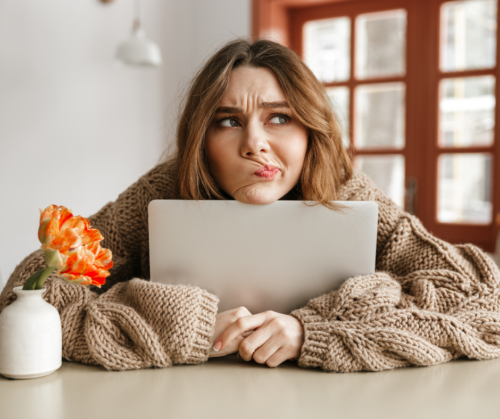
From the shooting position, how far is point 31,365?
69 centimetres

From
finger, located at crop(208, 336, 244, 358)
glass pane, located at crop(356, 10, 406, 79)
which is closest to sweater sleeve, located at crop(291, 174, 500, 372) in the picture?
finger, located at crop(208, 336, 244, 358)

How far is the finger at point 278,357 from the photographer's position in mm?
749

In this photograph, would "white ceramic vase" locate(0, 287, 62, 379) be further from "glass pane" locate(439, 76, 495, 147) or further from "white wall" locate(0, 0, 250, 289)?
"glass pane" locate(439, 76, 495, 147)

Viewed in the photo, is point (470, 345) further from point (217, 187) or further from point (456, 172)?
point (456, 172)

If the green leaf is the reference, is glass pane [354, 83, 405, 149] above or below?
above

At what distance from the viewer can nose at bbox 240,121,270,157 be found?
0.91 m

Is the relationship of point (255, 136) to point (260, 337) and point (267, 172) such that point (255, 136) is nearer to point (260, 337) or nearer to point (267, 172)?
point (267, 172)

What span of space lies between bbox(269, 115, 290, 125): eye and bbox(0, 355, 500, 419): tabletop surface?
1.51ft

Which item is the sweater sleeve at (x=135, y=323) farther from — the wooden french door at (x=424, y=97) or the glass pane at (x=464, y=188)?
the glass pane at (x=464, y=188)

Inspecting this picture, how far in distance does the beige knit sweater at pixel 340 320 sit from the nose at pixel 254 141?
29 cm

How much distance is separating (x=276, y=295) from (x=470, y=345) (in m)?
0.32

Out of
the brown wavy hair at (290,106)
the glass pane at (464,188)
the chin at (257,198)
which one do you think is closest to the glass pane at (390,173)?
the glass pane at (464,188)

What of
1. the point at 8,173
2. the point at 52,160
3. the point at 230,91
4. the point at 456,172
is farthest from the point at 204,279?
the point at 456,172

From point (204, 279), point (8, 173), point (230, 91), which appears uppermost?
point (230, 91)
